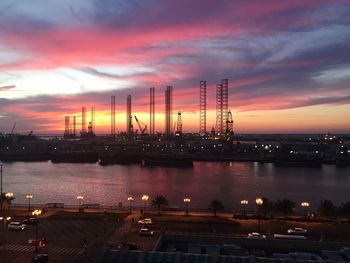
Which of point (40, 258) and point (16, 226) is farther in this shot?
point (16, 226)

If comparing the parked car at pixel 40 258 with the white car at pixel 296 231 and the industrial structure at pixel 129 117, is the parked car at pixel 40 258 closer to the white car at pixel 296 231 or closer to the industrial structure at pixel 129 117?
the white car at pixel 296 231

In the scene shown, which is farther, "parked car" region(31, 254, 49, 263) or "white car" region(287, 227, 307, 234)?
"white car" region(287, 227, 307, 234)

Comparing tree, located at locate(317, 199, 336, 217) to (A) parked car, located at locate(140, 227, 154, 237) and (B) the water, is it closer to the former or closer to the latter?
(A) parked car, located at locate(140, 227, 154, 237)

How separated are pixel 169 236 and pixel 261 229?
10.4ft

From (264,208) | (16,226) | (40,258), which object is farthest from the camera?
(264,208)

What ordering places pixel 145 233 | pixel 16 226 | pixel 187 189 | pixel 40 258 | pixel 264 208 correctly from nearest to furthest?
pixel 40 258 → pixel 145 233 → pixel 16 226 → pixel 264 208 → pixel 187 189

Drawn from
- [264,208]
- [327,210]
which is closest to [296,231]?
[264,208]

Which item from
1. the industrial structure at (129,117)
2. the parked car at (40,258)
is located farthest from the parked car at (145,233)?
the industrial structure at (129,117)

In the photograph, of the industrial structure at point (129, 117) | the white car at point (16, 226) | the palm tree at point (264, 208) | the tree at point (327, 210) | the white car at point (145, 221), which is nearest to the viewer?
the white car at point (16, 226)

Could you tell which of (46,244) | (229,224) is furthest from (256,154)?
(46,244)

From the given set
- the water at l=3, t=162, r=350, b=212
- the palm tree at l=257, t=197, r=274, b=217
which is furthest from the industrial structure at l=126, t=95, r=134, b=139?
the palm tree at l=257, t=197, r=274, b=217

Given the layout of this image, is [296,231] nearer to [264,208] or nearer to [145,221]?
[264,208]

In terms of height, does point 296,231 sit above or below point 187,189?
above

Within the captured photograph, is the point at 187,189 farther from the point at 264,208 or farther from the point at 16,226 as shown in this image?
the point at 16,226
